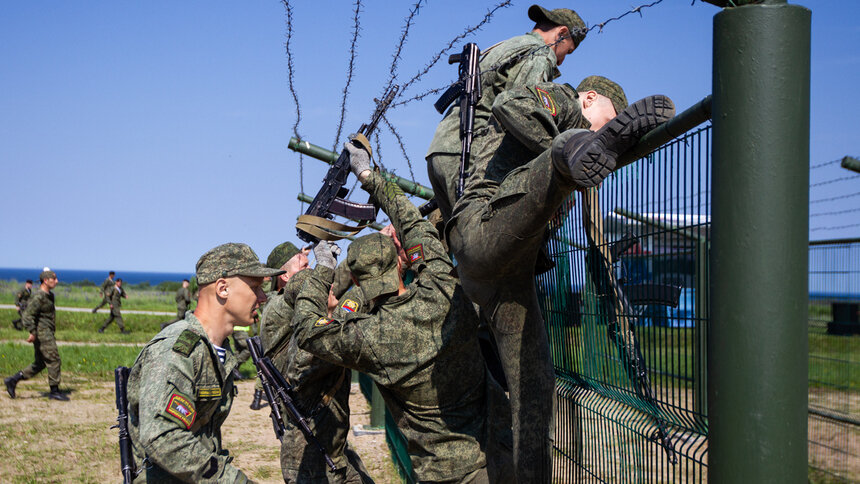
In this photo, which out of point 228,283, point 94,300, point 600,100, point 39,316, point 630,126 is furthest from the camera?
point 94,300

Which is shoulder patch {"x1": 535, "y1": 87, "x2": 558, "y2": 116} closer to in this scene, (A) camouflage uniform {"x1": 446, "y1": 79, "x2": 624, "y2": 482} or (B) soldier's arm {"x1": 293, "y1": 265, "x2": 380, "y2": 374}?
(A) camouflage uniform {"x1": 446, "y1": 79, "x2": 624, "y2": 482}

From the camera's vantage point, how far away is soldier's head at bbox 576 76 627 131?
307 centimetres

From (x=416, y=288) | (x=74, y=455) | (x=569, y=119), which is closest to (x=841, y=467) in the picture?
(x=416, y=288)

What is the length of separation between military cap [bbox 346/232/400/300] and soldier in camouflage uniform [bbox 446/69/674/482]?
118cm

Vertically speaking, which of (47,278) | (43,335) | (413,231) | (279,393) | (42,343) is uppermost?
(413,231)

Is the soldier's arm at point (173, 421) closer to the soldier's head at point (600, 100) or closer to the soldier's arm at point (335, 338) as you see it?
the soldier's arm at point (335, 338)

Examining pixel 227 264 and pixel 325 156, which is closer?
pixel 227 264

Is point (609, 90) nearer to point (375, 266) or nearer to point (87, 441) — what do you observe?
point (375, 266)

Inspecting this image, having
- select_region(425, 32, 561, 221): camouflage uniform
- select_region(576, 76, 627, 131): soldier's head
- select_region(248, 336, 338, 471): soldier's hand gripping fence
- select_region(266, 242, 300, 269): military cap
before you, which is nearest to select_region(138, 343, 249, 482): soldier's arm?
select_region(425, 32, 561, 221): camouflage uniform

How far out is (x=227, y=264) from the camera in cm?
366

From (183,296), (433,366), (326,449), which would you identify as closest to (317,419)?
(326,449)

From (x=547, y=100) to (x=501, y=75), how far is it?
104cm

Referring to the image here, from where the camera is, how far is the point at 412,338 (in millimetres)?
3652

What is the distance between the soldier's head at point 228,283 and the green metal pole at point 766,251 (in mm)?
Answer: 2675
